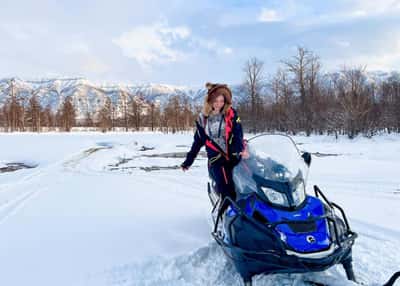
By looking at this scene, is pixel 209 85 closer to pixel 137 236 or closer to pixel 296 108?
pixel 137 236

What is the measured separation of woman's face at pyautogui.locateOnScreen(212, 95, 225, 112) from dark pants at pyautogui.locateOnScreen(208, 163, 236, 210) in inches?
28.7

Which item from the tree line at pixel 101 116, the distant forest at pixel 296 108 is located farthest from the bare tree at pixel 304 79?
the tree line at pixel 101 116

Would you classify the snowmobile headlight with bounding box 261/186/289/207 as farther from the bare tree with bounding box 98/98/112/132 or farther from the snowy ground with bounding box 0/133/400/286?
the bare tree with bounding box 98/98/112/132

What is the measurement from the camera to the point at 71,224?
5023 millimetres

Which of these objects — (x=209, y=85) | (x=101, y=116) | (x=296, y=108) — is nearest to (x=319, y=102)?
(x=296, y=108)

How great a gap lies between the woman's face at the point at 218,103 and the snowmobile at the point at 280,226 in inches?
40.1

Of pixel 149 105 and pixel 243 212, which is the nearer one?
pixel 243 212

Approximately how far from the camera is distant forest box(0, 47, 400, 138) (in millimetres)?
33438

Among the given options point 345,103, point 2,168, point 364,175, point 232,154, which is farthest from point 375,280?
point 345,103

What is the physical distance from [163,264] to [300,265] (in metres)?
1.60

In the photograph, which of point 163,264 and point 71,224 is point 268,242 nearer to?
point 163,264

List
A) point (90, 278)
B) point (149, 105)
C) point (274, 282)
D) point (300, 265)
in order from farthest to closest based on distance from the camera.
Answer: point (149, 105) < point (90, 278) < point (274, 282) < point (300, 265)

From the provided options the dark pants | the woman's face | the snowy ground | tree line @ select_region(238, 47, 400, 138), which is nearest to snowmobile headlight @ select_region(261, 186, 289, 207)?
the snowy ground

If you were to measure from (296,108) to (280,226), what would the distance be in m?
44.0
